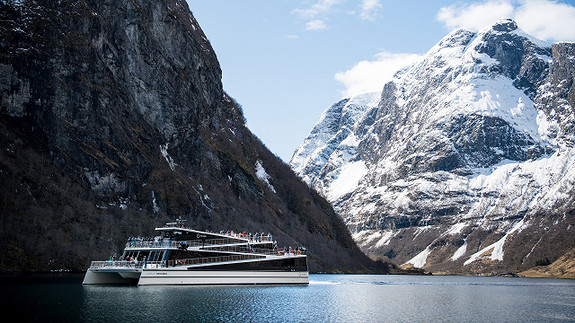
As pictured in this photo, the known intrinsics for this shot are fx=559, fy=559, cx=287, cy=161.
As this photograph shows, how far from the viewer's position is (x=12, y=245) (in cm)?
9919

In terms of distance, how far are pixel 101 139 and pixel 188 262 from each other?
2713 inches

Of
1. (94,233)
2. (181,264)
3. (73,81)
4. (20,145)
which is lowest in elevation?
(181,264)

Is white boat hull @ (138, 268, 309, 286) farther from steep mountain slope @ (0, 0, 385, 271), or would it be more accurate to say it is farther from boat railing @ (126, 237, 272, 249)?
steep mountain slope @ (0, 0, 385, 271)

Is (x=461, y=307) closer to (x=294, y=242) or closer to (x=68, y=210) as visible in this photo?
(x=68, y=210)

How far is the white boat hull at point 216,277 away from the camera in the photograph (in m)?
80.1

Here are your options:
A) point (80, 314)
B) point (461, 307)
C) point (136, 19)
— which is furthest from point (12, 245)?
point (136, 19)

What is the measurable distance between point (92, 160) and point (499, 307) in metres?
97.8

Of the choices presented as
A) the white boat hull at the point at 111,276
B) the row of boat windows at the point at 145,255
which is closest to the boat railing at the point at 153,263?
the white boat hull at the point at 111,276

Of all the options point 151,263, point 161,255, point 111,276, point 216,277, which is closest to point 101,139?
point 111,276

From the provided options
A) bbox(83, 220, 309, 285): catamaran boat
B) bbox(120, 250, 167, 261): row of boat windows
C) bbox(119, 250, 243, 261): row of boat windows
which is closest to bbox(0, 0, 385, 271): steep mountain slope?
bbox(120, 250, 167, 261): row of boat windows

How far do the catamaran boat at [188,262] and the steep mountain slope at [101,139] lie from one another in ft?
83.1

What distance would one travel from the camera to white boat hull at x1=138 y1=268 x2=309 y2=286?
80062 millimetres

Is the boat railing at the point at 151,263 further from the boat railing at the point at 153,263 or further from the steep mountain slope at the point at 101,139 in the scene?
the steep mountain slope at the point at 101,139

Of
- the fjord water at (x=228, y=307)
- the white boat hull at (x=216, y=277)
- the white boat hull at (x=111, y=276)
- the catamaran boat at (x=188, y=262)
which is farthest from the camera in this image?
the catamaran boat at (x=188, y=262)
